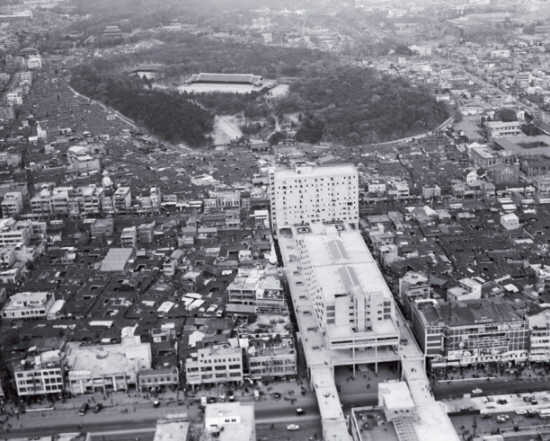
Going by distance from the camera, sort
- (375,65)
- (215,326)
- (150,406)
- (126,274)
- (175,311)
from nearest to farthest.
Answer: (150,406)
(215,326)
(175,311)
(126,274)
(375,65)

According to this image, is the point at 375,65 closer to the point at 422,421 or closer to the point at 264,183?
the point at 264,183

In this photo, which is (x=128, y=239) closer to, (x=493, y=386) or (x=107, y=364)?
(x=107, y=364)

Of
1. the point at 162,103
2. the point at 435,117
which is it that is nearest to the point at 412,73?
the point at 435,117

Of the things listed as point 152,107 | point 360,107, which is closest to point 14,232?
point 152,107

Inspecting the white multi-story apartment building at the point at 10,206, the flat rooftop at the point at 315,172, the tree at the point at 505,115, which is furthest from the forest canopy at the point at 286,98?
the flat rooftop at the point at 315,172

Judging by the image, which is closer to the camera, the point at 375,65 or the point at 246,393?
the point at 246,393

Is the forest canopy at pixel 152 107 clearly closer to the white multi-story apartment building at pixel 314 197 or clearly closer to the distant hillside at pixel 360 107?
the distant hillside at pixel 360 107

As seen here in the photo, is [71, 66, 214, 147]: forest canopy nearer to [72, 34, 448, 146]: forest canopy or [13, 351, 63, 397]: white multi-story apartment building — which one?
[72, 34, 448, 146]: forest canopy

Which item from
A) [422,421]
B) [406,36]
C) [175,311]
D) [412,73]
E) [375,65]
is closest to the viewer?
[422,421]
